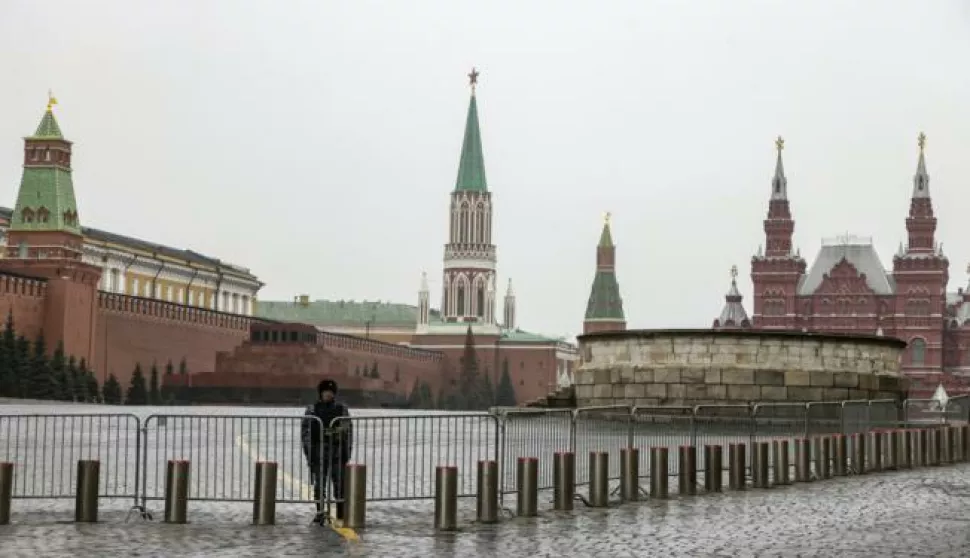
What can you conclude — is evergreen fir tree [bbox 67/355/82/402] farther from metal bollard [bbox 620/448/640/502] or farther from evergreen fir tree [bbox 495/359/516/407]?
evergreen fir tree [bbox 495/359/516/407]

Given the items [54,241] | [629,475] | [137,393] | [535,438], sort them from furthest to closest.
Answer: [54,241] → [137,393] → [629,475] → [535,438]

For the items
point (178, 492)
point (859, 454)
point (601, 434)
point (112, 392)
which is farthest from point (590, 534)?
point (112, 392)

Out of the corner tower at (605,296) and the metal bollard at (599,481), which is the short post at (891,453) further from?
the corner tower at (605,296)

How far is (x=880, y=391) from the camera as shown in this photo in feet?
109

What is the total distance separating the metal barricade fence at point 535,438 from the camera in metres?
14.7

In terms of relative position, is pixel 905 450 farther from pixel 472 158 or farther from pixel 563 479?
pixel 472 158

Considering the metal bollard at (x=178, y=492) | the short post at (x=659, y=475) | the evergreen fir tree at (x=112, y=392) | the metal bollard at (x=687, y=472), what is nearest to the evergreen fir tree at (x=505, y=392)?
Result: the evergreen fir tree at (x=112, y=392)

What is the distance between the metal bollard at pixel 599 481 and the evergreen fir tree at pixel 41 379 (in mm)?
50799

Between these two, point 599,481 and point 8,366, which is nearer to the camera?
point 599,481

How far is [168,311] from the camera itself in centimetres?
8250

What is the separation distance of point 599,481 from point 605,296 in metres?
145

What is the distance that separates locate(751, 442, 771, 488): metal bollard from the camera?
16.9 meters

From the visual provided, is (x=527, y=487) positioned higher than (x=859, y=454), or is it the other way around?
(x=859, y=454)

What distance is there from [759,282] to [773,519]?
Answer: 111m
